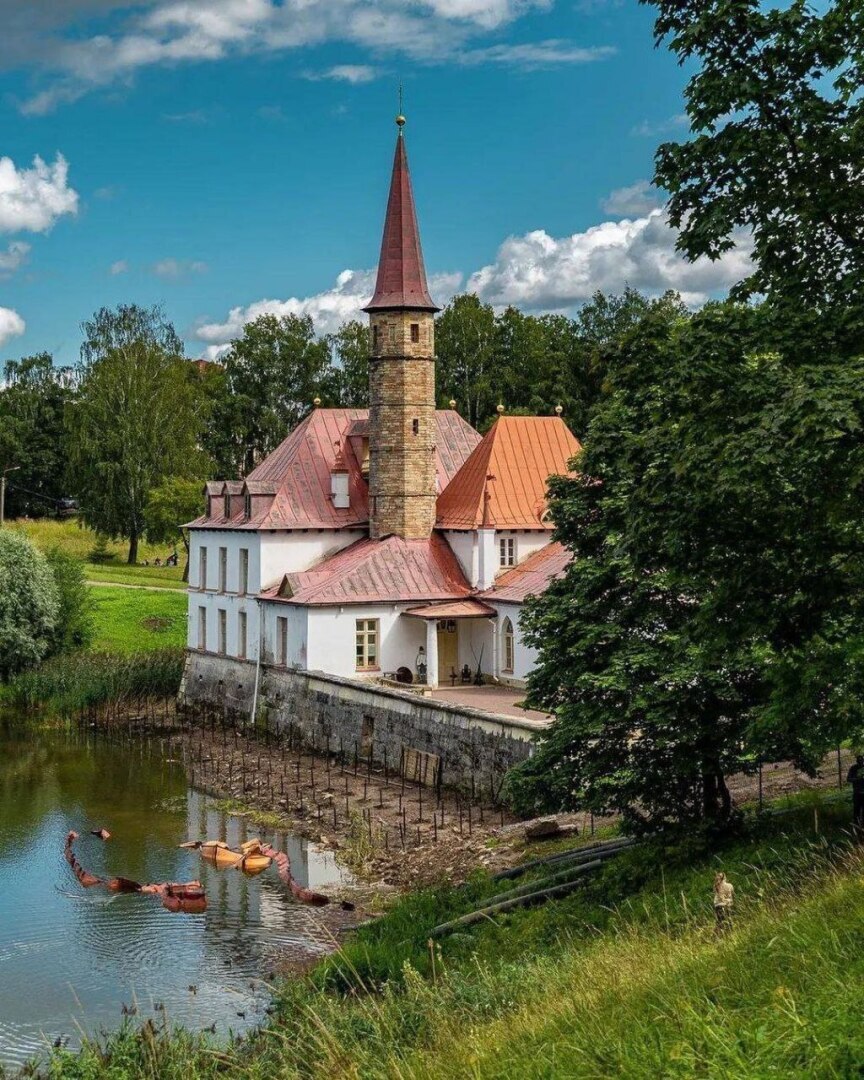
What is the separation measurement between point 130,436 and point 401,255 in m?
32.3

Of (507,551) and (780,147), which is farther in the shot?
(507,551)

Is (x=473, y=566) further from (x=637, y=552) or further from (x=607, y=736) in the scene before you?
(x=637, y=552)

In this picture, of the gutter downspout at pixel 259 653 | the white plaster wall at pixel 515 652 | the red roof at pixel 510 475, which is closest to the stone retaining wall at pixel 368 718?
the gutter downspout at pixel 259 653

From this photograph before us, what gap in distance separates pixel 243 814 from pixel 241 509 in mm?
15064

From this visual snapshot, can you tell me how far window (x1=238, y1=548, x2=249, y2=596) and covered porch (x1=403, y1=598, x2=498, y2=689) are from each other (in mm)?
6519

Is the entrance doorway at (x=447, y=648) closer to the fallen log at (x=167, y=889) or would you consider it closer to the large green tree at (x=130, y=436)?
the fallen log at (x=167, y=889)

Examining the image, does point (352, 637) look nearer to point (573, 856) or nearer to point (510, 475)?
point (510, 475)

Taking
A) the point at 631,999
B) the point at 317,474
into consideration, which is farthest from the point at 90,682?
the point at 631,999

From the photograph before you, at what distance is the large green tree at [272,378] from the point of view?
74.7 metres

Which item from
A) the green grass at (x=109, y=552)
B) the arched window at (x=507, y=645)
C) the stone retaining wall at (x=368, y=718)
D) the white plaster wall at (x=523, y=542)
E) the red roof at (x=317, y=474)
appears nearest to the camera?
the stone retaining wall at (x=368, y=718)

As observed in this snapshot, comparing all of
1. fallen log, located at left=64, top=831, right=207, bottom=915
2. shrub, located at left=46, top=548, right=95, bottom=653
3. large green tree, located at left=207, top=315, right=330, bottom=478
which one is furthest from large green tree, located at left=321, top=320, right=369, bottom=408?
fallen log, located at left=64, top=831, right=207, bottom=915

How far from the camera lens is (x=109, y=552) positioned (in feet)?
245

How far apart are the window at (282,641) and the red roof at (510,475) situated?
5.60 m

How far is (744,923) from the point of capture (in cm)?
1053
